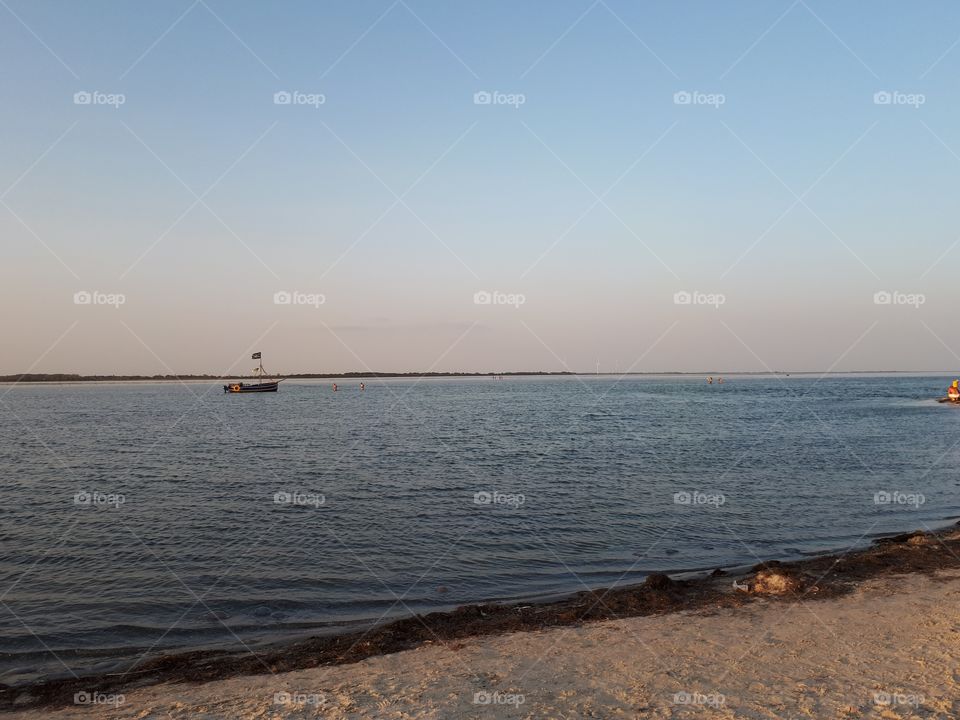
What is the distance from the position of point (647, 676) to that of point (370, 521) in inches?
551

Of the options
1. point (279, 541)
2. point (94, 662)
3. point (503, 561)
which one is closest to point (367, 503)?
point (279, 541)

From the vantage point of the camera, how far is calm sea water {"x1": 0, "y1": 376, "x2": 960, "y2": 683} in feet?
45.0

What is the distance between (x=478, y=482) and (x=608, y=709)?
68.8ft

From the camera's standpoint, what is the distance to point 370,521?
21578 millimetres

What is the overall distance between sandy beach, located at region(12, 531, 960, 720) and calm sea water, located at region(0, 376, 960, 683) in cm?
318

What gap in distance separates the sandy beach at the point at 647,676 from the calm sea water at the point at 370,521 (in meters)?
3.18

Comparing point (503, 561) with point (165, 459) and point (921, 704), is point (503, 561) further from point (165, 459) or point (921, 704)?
point (165, 459)

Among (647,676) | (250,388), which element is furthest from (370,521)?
(250,388)

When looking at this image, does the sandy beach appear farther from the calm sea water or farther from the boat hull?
the boat hull

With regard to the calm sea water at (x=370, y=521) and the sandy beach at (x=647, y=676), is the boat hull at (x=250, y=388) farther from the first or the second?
the sandy beach at (x=647, y=676)

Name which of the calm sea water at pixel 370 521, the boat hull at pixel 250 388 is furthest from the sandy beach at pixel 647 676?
the boat hull at pixel 250 388

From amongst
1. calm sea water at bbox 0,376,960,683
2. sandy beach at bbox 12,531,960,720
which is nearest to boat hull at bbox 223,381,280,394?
calm sea water at bbox 0,376,960,683

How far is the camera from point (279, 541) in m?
19.2

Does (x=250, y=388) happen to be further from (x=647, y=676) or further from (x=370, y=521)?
(x=647, y=676)
